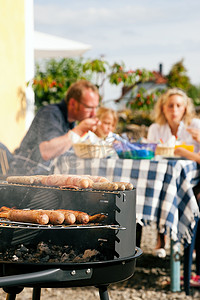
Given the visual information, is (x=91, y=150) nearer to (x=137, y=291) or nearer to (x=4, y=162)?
(x=4, y=162)

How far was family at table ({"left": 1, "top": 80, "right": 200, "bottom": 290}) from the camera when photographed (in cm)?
280

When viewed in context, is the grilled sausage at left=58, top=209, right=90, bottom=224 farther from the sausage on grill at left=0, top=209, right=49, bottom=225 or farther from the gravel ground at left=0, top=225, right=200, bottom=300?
the gravel ground at left=0, top=225, right=200, bottom=300

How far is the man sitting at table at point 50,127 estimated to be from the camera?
3287mm

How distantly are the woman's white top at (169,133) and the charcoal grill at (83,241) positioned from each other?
2.02m

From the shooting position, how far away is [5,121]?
4605 mm

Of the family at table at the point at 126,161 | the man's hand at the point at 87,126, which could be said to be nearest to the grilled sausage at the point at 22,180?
the family at table at the point at 126,161

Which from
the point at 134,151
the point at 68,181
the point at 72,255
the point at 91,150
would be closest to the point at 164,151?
the point at 134,151

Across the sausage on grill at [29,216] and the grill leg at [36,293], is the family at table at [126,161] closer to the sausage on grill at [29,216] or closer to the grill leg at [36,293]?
the grill leg at [36,293]

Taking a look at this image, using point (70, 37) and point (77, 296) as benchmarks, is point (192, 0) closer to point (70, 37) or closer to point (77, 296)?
point (70, 37)

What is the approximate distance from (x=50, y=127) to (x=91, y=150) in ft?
2.13

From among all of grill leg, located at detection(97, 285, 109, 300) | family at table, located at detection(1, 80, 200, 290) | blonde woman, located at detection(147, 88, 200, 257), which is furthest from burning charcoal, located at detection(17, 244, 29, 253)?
blonde woman, located at detection(147, 88, 200, 257)

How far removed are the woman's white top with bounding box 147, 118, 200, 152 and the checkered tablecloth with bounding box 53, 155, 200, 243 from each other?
724mm

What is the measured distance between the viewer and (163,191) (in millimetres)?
2822

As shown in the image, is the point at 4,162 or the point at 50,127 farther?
the point at 50,127
